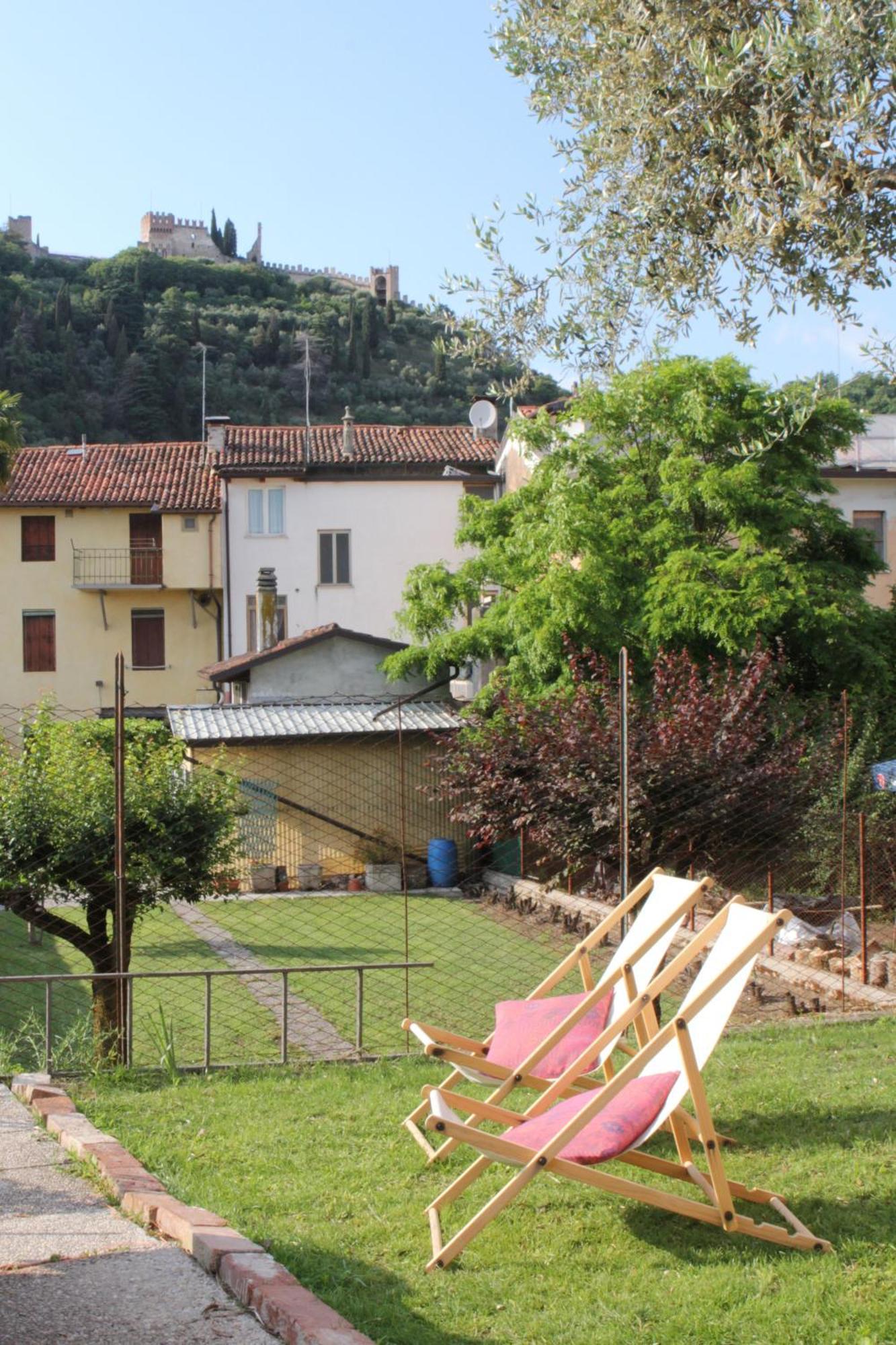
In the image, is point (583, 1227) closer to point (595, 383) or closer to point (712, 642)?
point (595, 383)

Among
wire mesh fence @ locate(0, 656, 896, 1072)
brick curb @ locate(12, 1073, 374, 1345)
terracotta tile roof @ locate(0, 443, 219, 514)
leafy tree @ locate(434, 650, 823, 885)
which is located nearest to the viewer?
brick curb @ locate(12, 1073, 374, 1345)

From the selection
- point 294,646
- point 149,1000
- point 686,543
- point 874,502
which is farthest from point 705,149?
point 874,502

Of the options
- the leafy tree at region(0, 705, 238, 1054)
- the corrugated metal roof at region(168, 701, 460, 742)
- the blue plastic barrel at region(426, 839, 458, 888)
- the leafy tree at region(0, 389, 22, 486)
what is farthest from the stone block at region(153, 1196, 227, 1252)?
the leafy tree at region(0, 389, 22, 486)

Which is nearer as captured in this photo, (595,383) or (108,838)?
(595,383)

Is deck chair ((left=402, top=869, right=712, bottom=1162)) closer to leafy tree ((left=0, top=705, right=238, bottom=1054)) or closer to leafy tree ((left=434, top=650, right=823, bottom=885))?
leafy tree ((left=0, top=705, right=238, bottom=1054))

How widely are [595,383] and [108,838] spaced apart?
467 cm

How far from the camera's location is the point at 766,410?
69.1 ft

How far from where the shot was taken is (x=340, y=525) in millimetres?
39875

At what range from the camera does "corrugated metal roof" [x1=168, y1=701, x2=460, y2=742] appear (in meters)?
22.8

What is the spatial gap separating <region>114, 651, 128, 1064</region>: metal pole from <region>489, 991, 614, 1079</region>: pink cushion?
7.58ft

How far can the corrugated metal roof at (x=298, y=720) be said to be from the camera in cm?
2277

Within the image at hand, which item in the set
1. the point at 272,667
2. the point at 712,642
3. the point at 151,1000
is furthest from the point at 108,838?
the point at 272,667

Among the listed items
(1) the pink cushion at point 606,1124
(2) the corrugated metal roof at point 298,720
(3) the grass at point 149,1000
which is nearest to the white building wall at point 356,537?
(2) the corrugated metal roof at point 298,720

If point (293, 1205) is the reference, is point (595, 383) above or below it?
above
